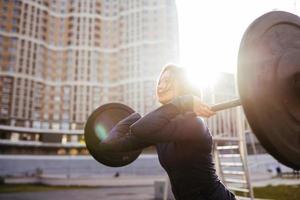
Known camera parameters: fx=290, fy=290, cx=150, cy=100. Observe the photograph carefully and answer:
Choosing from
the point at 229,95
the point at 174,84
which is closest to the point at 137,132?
the point at 174,84

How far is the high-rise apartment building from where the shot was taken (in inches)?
2598

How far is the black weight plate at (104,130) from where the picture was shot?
2.24 metres

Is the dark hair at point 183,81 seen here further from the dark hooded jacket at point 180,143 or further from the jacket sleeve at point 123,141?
the jacket sleeve at point 123,141

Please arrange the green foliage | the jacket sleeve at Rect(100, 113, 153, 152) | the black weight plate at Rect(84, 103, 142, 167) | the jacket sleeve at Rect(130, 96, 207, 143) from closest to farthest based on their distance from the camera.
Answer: the jacket sleeve at Rect(130, 96, 207, 143) → the jacket sleeve at Rect(100, 113, 153, 152) → the black weight plate at Rect(84, 103, 142, 167) → the green foliage

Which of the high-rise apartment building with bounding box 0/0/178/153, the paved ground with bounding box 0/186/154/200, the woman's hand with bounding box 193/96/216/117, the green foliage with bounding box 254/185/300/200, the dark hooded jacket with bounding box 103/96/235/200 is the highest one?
the high-rise apartment building with bounding box 0/0/178/153

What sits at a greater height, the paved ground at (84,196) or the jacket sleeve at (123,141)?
the jacket sleeve at (123,141)

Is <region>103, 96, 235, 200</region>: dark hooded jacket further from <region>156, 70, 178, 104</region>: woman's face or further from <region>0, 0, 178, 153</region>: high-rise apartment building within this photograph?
<region>0, 0, 178, 153</region>: high-rise apartment building

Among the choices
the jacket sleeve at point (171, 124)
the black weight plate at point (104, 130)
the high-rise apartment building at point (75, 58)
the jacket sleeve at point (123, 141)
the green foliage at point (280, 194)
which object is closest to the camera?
the jacket sleeve at point (171, 124)

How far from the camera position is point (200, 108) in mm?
1423

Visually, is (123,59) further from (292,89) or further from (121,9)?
(292,89)

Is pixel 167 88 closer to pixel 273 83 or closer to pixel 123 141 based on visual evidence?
pixel 123 141

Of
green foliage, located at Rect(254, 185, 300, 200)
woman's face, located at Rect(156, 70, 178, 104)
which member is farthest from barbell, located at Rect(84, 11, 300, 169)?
green foliage, located at Rect(254, 185, 300, 200)

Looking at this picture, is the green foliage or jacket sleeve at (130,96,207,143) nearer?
jacket sleeve at (130,96,207,143)

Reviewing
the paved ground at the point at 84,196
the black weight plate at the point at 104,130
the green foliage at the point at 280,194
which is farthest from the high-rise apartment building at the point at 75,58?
the black weight plate at the point at 104,130
